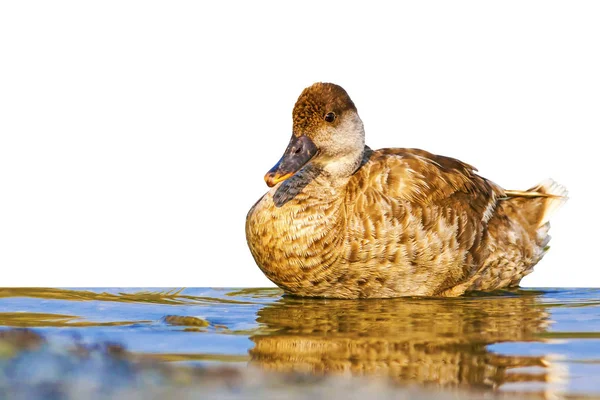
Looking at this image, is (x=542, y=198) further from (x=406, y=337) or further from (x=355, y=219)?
(x=406, y=337)

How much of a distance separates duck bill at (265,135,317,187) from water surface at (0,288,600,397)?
1.01 metres

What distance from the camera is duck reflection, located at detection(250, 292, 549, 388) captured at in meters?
4.81

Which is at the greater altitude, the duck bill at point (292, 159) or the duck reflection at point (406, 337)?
the duck bill at point (292, 159)

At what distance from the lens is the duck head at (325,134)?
795cm

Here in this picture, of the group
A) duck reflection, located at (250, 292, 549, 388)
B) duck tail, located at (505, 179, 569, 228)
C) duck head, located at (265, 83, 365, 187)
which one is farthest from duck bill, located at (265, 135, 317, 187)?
duck tail, located at (505, 179, 569, 228)

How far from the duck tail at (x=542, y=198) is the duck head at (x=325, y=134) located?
1.95m

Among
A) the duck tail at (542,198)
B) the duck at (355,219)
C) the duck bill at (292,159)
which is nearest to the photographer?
the duck bill at (292,159)

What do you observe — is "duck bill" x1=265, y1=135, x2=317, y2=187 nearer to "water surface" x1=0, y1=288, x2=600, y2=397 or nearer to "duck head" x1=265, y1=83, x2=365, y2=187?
"duck head" x1=265, y1=83, x2=365, y2=187

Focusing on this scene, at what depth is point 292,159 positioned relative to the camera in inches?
309

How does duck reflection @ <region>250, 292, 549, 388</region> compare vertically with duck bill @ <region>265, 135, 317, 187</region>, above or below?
below

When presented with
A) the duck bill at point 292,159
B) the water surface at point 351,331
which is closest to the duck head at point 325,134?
the duck bill at point 292,159

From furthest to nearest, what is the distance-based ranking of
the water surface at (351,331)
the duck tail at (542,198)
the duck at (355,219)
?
the duck tail at (542,198), the duck at (355,219), the water surface at (351,331)

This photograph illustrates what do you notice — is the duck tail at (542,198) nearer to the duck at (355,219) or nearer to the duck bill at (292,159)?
the duck at (355,219)

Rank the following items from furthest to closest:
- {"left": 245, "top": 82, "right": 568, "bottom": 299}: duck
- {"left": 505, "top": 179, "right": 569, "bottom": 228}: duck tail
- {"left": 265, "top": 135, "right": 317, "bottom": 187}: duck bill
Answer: {"left": 505, "top": 179, "right": 569, "bottom": 228}: duck tail < {"left": 245, "top": 82, "right": 568, "bottom": 299}: duck < {"left": 265, "top": 135, "right": 317, "bottom": 187}: duck bill
